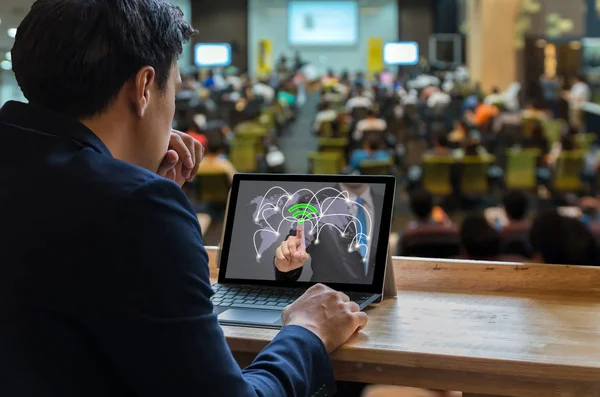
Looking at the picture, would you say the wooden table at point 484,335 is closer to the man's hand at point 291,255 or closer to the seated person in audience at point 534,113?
the man's hand at point 291,255

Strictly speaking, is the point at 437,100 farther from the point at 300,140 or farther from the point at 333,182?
the point at 333,182

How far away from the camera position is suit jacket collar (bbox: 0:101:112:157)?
3.31ft

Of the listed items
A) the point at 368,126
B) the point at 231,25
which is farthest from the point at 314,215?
the point at 231,25

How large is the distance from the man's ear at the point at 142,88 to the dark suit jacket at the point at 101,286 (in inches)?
4.1

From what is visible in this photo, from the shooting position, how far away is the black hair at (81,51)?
999 millimetres

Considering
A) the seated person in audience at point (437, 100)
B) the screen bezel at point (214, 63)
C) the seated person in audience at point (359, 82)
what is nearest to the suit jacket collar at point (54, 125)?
the seated person in audience at point (437, 100)

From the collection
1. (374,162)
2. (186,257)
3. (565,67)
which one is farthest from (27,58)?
(565,67)

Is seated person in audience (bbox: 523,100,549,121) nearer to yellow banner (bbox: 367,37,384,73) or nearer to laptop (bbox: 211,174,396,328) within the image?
laptop (bbox: 211,174,396,328)

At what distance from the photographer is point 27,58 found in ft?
3.34

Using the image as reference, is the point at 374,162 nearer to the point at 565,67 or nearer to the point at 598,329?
the point at 598,329

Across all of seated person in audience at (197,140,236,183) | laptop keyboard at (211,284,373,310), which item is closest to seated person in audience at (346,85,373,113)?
seated person in audience at (197,140,236,183)

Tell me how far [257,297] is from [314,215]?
0.67ft

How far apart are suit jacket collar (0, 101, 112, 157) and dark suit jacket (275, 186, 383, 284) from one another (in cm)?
59

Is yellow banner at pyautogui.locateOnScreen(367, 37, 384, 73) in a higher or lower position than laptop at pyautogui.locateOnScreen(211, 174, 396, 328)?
higher
